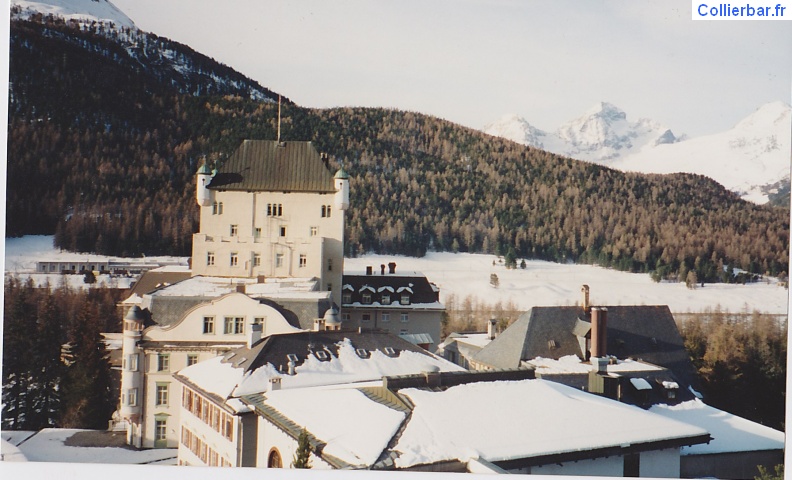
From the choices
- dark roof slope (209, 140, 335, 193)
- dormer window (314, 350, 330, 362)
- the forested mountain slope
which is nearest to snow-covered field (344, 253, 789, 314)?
the forested mountain slope

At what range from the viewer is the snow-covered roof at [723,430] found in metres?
11.6

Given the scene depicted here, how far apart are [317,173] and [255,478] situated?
23.0 ft

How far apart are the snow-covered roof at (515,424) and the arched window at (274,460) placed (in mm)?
1851

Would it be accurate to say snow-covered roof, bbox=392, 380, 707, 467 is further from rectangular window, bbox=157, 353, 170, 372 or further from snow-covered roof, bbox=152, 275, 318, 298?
rectangular window, bbox=157, 353, 170, 372

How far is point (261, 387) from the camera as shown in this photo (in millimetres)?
11609

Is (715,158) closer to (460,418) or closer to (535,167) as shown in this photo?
(535,167)

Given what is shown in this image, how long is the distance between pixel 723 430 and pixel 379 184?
8440 mm

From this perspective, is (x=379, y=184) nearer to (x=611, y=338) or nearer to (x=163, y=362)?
(x=611, y=338)

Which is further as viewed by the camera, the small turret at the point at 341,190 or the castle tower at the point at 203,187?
the small turret at the point at 341,190

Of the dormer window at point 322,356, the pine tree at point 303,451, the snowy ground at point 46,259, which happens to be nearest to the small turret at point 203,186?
the snowy ground at point 46,259

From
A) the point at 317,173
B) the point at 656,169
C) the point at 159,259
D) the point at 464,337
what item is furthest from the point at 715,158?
the point at 159,259

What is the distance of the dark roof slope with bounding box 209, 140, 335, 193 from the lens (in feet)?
51.9

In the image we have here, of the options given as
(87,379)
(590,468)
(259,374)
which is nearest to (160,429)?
(87,379)

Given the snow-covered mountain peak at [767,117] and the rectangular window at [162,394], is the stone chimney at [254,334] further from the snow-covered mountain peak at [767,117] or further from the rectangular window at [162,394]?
the snow-covered mountain peak at [767,117]
